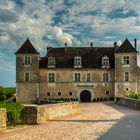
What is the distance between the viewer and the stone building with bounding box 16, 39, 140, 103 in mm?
47094

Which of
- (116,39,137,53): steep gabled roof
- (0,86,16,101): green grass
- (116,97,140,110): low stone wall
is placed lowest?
(116,97,140,110): low stone wall

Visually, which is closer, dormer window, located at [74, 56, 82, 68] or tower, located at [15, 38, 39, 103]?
tower, located at [15, 38, 39, 103]

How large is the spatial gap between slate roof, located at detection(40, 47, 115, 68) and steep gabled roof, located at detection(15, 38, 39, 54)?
1869 mm

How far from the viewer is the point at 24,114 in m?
19.1

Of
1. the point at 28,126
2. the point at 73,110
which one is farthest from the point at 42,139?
the point at 73,110

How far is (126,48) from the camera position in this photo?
47.3m

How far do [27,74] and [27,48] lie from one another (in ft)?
11.0

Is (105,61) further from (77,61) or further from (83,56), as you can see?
(77,61)

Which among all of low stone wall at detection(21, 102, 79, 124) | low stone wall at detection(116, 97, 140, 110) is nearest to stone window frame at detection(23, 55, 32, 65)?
low stone wall at detection(116, 97, 140, 110)

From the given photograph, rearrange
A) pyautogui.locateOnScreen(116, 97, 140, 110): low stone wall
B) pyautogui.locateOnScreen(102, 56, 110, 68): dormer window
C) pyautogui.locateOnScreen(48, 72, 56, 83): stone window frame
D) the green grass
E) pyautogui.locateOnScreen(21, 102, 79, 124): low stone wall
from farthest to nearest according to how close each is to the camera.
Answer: pyautogui.locateOnScreen(102, 56, 110, 68): dormer window
pyautogui.locateOnScreen(48, 72, 56, 83): stone window frame
the green grass
pyautogui.locateOnScreen(116, 97, 140, 110): low stone wall
pyautogui.locateOnScreen(21, 102, 79, 124): low stone wall

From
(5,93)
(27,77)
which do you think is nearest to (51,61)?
(27,77)

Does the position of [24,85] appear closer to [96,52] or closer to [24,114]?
[96,52]

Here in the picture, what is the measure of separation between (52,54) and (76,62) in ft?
11.1

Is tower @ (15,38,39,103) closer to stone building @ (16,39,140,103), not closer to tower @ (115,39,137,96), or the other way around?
stone building @ (16,39,140,103)
